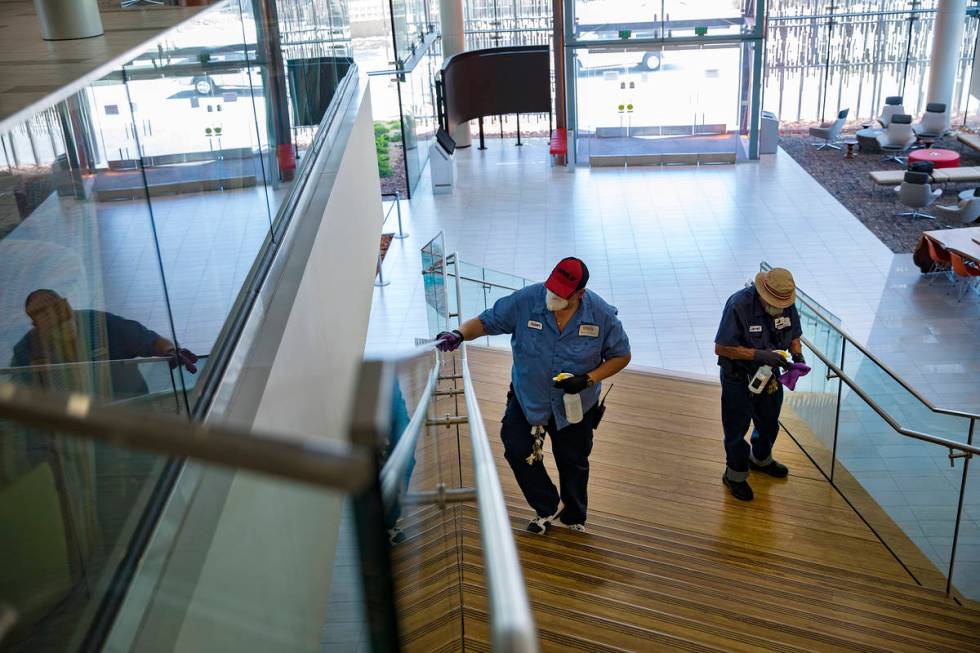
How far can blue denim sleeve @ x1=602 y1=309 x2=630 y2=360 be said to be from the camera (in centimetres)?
498

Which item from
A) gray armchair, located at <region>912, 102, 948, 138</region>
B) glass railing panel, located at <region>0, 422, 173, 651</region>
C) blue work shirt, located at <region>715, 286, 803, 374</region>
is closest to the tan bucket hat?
blue work shirt, located at <region>715, 286, 803, 374</region>

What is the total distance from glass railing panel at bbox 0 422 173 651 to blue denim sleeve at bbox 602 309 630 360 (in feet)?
10.3

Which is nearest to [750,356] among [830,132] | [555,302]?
[555,302]

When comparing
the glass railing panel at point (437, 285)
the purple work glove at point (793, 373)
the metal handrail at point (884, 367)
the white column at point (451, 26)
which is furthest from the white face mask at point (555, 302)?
the white column at point (451, 26)

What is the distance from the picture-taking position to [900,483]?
5.89 m

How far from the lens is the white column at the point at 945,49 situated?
64.5 ft

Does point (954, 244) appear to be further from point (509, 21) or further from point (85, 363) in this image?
point (509, 21)

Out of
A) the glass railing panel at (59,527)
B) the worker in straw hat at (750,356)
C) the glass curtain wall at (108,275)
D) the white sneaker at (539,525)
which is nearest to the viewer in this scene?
the glass railing panel at (59,527)

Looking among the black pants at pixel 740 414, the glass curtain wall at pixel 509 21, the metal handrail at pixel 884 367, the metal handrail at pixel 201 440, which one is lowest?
the black pants at pixel 740 414

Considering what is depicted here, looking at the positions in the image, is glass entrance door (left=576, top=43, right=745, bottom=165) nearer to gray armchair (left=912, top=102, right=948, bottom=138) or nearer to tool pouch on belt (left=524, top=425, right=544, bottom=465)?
gray armchair (left=912, top=102, right=948, bottom=138)

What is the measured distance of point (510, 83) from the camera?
20609 mm

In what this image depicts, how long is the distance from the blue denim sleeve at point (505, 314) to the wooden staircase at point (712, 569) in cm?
114

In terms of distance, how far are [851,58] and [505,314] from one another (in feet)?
63.2

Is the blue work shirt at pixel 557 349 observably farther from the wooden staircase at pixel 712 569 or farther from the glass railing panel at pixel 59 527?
the glass railing panel at pixel 59 527
